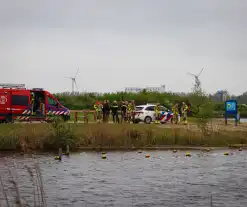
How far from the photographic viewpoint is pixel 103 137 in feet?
103

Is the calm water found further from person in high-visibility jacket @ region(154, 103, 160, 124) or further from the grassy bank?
person in high-visibility jacket @ region(154, 103, 160, 124)

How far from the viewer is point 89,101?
78.4 metres

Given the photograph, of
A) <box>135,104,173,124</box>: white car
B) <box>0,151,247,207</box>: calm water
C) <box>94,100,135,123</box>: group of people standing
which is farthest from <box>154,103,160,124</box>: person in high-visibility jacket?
<box>0,151,247,207</box>: calm water

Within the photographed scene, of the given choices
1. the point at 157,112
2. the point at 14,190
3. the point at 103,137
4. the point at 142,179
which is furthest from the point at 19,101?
the point at 14,190

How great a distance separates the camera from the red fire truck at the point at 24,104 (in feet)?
138

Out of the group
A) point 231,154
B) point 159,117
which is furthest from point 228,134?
point 159,117

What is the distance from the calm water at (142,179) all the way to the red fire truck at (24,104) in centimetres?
1470

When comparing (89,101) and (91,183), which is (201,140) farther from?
(89,101)

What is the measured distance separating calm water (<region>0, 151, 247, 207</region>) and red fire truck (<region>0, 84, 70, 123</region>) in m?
14.7

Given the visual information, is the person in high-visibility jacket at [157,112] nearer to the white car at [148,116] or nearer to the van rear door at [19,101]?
the white car at [148,116]

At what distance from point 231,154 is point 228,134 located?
5.12 metres

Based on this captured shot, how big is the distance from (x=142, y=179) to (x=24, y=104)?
23095 mm

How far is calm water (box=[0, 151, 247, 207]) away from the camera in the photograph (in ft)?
55.7

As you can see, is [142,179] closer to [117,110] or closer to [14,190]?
[14,190]
